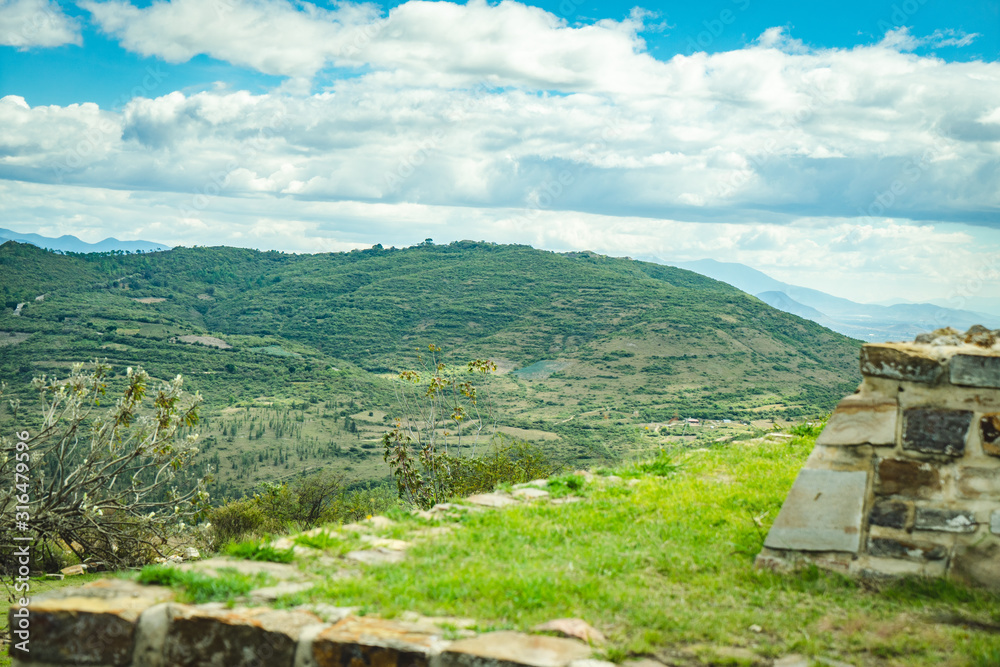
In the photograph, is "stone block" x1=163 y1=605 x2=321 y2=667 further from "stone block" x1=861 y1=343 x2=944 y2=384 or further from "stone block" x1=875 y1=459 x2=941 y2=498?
"stone block" x1=861 y1=343 x2=944 y2=384

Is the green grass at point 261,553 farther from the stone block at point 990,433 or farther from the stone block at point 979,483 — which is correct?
the stone block at point 990,433

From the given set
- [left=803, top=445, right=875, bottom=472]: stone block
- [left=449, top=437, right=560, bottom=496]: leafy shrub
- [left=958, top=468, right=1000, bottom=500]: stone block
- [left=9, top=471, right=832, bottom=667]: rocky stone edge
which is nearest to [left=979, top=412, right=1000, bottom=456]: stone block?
[left=958, top=468, right=1000, bottom=500]: stone block

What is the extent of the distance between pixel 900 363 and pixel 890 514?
0.86 m

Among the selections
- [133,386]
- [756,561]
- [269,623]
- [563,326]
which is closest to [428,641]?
[269,623]

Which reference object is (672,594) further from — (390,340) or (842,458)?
(390,340)

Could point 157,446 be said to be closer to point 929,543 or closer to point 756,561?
point 756,561

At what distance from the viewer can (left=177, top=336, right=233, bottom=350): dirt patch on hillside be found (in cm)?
9712

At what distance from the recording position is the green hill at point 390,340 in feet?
207

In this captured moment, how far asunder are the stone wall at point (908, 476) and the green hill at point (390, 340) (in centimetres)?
3820

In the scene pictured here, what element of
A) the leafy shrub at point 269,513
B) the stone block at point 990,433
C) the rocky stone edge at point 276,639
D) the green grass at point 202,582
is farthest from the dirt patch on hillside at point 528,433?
the rocky stone edge at point 276,639

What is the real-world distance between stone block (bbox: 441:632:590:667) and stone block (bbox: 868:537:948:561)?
1.95 m

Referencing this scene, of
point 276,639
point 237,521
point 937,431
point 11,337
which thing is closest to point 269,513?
point 237,521

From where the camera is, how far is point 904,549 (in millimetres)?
3854

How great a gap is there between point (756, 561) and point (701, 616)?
873 millimetres
